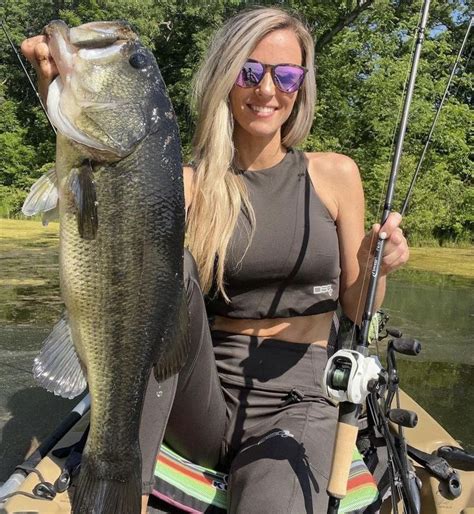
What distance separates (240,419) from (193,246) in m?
0.72

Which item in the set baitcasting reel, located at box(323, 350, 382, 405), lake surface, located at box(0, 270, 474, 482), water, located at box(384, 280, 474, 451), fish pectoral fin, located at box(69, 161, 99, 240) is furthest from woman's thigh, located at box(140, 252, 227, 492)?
water, located at box(384, 280, 474, 451)

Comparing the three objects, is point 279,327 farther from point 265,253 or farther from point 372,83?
point 372,83

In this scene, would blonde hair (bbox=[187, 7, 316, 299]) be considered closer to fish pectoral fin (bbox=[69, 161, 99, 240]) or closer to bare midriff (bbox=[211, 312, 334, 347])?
bare midriff (bbox=[211, 312, 334, 347])

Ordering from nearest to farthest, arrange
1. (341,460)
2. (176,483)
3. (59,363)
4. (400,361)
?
(59,363) < (341,460) < (176,483) < (400,361)

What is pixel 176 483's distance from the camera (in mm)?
2309

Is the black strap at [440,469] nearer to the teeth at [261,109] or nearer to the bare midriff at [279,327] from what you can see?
the bare midriff at [279,327]

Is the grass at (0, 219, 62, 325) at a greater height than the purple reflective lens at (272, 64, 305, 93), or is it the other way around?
the purple reflective lens at (272, 64, 305, 93)

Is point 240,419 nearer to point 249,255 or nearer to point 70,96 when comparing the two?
point 249,255

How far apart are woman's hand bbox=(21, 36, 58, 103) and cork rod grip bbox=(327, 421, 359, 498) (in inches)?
55.0

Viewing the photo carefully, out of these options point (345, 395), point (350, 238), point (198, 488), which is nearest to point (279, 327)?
point (350, 238)

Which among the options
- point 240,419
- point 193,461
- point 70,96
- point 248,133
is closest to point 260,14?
point 248,133

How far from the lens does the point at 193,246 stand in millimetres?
2664

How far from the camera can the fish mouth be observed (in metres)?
1.68

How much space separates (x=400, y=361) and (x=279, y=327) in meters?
3.46
